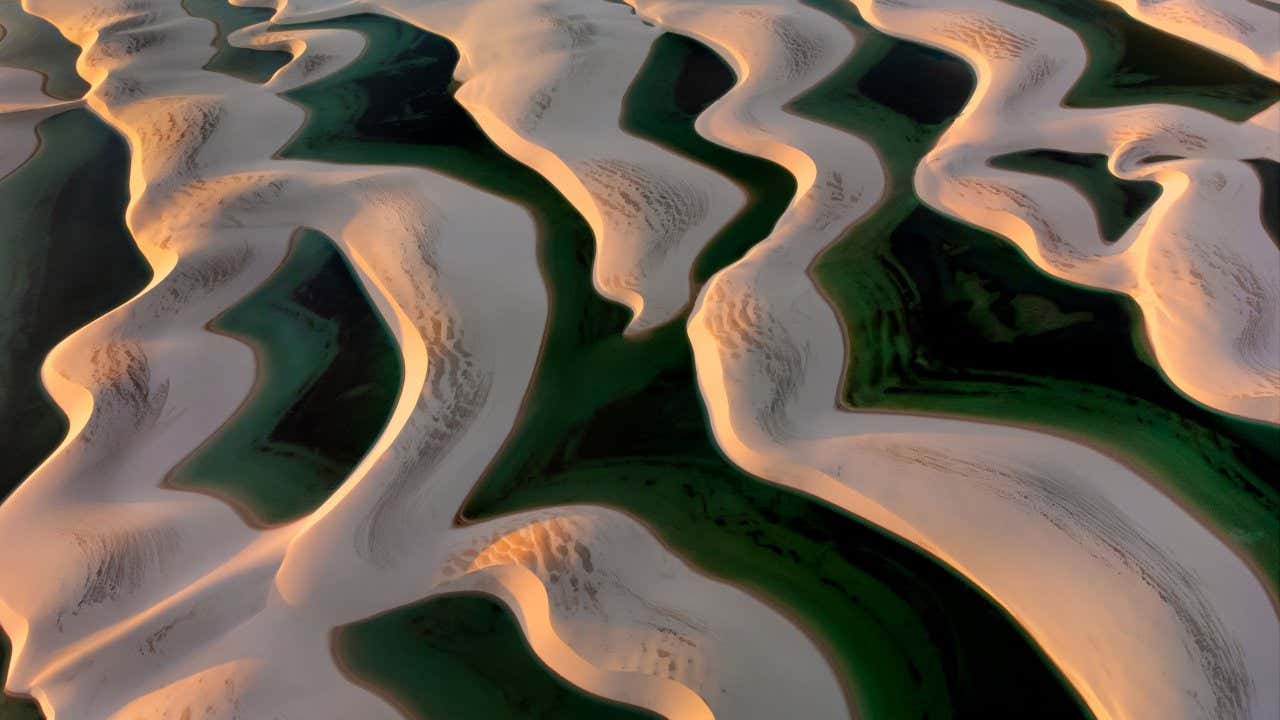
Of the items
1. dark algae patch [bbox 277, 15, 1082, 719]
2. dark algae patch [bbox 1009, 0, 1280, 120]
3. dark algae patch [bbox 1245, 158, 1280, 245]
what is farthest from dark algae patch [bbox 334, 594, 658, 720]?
dark algae patch [bbox 1009, 0, 1280, 120]

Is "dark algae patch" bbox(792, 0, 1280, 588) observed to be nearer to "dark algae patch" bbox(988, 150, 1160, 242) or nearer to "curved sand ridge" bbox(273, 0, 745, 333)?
"dark algae patch" bbox(988, 150, 1160, 242)

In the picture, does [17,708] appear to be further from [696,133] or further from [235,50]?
[235,50]

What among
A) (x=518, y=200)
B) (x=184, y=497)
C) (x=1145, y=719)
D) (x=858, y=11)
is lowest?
(x=184, y=497)

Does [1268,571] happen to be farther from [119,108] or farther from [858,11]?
[119,108]

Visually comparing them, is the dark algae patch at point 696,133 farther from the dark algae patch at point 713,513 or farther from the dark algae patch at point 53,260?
the dark algae patch at point 53,260

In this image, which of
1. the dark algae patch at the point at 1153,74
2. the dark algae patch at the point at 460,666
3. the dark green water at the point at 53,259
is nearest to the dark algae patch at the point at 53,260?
the dark green water at the point at 53,259

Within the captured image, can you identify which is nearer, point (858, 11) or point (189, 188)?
point (189, 188)

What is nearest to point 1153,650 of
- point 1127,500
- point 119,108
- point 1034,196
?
point 1127,500
